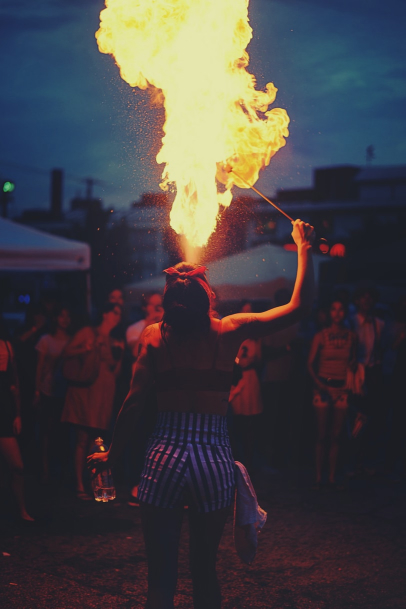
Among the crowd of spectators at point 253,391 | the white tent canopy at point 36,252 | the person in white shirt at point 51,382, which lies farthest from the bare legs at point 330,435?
the white tent canopy at point 36,252

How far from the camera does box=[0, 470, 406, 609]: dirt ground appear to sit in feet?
13.9

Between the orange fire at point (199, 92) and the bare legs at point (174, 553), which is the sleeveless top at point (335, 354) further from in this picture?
the bare legs at point (174, 553)

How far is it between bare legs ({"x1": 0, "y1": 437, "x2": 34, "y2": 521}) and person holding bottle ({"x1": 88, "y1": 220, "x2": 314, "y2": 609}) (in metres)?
2.66

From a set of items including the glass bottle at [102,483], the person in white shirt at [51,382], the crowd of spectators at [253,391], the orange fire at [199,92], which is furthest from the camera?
the person in white shirt at [51,382]

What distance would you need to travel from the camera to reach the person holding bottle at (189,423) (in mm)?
2820

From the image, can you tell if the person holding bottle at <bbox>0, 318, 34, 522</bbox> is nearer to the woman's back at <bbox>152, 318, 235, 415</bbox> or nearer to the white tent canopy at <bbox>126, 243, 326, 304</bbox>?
the woman's back at <bbox>152, 318, 235, 415</bbox>

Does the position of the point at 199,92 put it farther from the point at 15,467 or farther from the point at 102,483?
the point at 15,467

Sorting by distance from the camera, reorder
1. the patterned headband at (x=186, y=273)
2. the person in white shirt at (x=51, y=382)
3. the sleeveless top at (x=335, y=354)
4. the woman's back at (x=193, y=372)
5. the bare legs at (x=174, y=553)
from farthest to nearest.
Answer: the person in white shirt at (x=51, y=382), the sleeveless top at (x=335, y=354), the patterned headband at (x=186, y=273), the woman's back at (x=193, y=372), the bare legs at (x=174, y=553)

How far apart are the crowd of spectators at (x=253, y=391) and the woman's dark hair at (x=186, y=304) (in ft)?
10.2

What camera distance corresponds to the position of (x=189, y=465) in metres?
2.83

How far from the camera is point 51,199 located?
171 ft

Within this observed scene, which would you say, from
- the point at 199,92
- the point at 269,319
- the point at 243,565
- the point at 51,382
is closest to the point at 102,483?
the point at 269,319

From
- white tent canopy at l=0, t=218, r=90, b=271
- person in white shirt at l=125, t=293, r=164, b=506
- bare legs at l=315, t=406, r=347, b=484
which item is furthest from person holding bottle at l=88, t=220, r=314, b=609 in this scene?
white tent canopy at l=0, t=218, r=90, b=271

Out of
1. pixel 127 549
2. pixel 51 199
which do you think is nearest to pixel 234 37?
pixel 127 549
